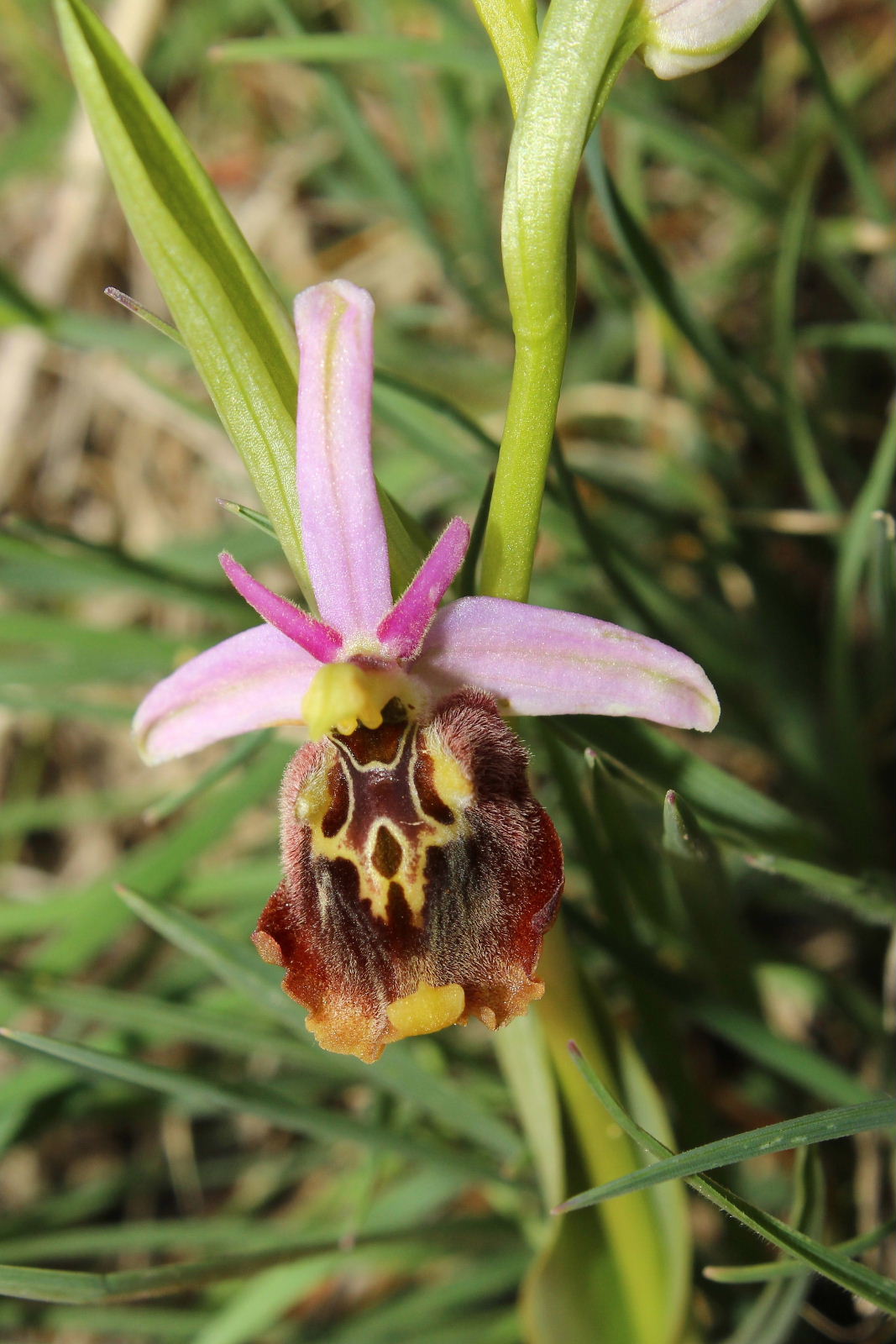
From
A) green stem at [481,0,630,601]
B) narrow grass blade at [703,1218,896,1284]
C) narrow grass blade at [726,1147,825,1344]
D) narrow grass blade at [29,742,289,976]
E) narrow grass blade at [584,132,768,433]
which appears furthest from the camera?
narrow grass blade at [29,742,289,976]

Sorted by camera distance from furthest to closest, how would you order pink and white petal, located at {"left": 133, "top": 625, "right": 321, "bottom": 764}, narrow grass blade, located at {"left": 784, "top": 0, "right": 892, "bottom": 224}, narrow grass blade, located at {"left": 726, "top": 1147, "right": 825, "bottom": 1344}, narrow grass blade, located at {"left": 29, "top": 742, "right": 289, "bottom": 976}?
narrow grass blade, located at {"left": 29, "top": 742, "right": 289, "bottom": 976} → narrow grass blade, located at {"left": 784, "top": 0, "right": 892, "bottom": 224} → narrow grass blade, located at {"left": 726, "top": 1147, "right": 825, "bottom": 1344} → pink and white petal, located at {"left": 133, "top": 625, "right": 321, "bottom": 764}

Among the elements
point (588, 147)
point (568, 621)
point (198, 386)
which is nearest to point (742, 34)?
point (588, 147)

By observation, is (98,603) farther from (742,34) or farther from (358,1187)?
(742,34)

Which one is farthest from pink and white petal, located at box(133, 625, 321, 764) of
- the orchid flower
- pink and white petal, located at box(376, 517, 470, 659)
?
pink and white petal, located at box(376, 517, 470, 659)

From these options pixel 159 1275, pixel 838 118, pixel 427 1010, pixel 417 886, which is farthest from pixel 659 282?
pixel 159 1275

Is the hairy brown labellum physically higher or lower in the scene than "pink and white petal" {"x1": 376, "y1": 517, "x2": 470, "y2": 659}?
lower

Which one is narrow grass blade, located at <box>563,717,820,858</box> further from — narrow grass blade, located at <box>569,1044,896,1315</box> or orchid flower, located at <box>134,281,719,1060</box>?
narrow grass blade, located at <box>569,1044,896,1315</box>

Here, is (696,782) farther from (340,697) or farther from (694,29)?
(694,29)

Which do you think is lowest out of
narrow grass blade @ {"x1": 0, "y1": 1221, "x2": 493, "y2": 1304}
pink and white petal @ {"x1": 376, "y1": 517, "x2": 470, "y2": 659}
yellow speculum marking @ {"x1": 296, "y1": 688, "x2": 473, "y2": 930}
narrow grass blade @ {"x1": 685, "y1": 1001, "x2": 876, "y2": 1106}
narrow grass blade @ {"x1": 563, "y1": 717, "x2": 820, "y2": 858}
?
narrow grass blade @ {"x1": 0, "y1": 1221, "x2": 493, "y2": 1304}
